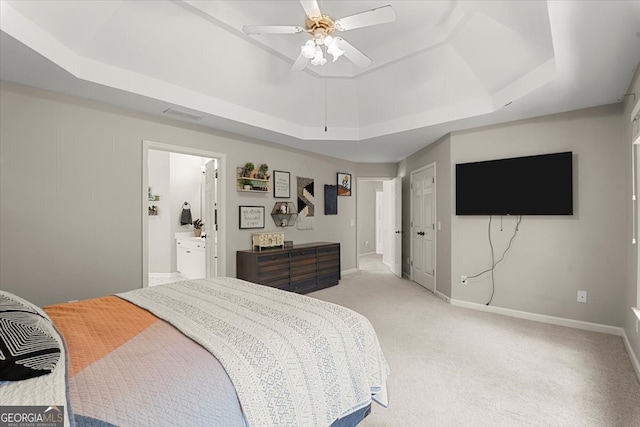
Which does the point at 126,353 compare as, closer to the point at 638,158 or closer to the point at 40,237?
the point at 40,237

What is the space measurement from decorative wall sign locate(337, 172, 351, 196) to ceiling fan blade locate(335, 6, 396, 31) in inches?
160

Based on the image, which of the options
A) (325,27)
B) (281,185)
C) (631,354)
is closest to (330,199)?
(281,185)

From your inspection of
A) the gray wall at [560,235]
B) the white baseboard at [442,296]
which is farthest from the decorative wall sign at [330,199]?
the white baseboard at [442,296]

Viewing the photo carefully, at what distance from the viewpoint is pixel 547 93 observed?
295 cm

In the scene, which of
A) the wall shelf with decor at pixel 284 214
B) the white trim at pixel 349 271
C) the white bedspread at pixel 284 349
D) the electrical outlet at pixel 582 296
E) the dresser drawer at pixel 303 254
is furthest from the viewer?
the white trim at pixel 349 271

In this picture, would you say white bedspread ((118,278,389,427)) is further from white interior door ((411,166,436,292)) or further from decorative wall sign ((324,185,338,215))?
decorative wall sign ((324,185,338,215))

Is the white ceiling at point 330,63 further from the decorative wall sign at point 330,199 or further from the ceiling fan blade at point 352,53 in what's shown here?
the decorative wall sign at point 330,199

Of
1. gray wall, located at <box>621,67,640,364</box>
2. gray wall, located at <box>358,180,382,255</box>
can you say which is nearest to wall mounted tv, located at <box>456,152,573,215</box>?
gray wall, located at <box>621,67,640,364</box>

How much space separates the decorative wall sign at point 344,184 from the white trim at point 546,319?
2.97 meters

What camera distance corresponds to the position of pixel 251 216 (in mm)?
4598

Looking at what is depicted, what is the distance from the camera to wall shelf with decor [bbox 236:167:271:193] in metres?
4.41

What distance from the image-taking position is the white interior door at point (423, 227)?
5.02 meters

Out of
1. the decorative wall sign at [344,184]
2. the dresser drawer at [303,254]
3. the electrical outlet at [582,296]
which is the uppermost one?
the decorative wall sign at [344,184]

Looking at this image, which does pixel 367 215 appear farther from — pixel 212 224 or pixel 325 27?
pixel 325 27
